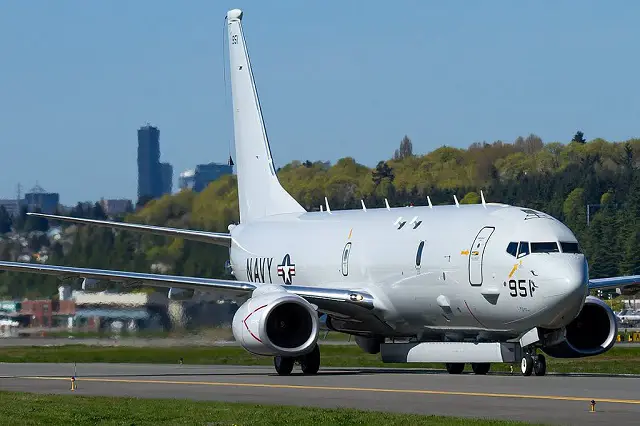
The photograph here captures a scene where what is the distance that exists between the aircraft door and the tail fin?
11660mm

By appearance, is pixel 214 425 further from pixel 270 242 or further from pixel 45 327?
pixel 45 327

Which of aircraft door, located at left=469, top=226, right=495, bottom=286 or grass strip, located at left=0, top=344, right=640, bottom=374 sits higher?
aircraft door, located at left=469, top=226, right=495, bottom=286

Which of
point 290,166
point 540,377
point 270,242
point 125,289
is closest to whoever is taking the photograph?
point 540,377

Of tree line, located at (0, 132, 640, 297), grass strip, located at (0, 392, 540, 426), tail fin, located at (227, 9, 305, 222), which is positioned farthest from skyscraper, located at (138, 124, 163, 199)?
grass strip, located at (0, 392, 540, 426)

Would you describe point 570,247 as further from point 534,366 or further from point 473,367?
point 473,367

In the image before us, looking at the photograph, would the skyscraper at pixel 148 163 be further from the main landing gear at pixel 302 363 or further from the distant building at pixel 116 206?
the main landing gear at pixel 302 363

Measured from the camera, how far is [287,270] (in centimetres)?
3988

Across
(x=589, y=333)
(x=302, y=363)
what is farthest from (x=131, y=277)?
(x=589, y=333)

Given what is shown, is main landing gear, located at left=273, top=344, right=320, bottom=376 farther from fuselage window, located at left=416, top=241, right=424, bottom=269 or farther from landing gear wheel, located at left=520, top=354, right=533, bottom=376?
landing gear wheel, located at left=520, top=354, right=533, bottom=376

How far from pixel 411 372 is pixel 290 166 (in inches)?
2237

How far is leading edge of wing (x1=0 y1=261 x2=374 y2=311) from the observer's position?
35.0 m

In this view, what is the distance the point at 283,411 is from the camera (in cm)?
2264

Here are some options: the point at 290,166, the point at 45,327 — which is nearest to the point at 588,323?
the point at 45,327

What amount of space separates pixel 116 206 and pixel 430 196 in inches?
1078
